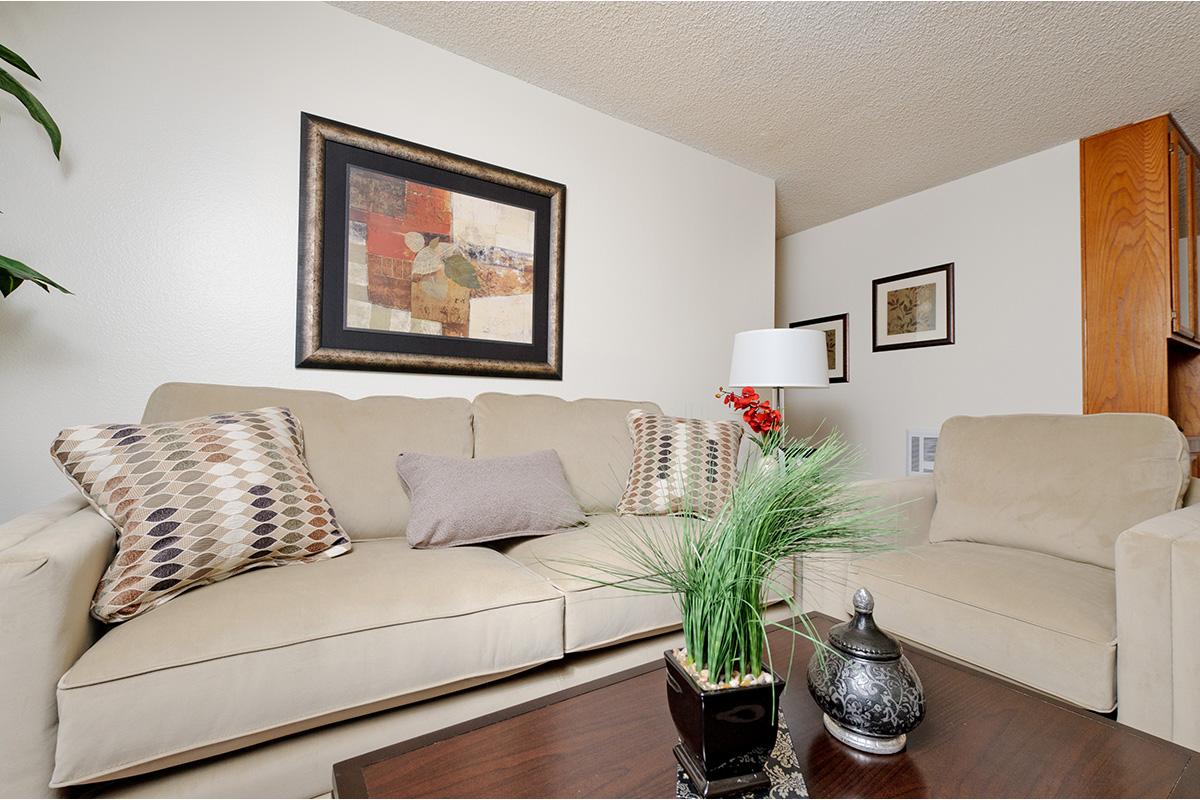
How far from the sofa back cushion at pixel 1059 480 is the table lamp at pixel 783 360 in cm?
61

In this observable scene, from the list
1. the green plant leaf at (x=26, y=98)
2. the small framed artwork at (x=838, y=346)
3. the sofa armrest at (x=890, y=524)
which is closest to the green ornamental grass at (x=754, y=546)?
the sofa armrest at (x=890, y=524)

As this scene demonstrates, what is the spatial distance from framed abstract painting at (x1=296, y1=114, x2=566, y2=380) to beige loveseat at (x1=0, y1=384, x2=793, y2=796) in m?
0.54

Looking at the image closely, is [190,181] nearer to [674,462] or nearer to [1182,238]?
[674,462]

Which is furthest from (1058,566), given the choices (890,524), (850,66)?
(850,66)

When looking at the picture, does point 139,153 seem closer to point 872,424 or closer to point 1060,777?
point 1060,777

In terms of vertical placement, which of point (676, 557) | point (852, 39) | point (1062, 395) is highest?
point (852, 39)

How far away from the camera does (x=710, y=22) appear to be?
2088mm

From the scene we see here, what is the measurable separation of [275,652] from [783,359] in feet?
6.91

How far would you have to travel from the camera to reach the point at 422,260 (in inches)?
87.7

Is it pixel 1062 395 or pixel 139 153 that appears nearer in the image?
pixel 139 153

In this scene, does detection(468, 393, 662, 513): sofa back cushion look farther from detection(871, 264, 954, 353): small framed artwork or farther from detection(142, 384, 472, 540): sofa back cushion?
detection(871, 264, 954, 353): small framed artwork

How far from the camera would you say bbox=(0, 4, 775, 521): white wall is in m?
1.62

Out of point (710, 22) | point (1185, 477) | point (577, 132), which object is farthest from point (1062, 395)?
point (577, 132)

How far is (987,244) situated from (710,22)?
215 cm
